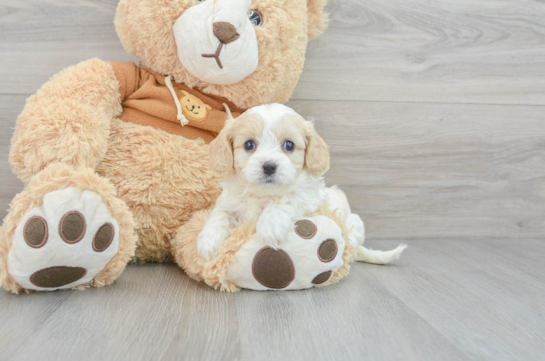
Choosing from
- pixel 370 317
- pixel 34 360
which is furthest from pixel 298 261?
pixel 34 360

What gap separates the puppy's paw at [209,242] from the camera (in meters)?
1.01

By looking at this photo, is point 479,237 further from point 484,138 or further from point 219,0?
point 219,0

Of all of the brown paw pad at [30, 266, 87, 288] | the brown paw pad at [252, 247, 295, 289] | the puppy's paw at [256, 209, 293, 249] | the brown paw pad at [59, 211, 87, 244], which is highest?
the brown paw pad at [59, 211, 87, 244]

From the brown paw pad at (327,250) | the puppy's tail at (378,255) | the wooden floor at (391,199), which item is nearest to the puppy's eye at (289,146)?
the brown paw pad at (327,250)

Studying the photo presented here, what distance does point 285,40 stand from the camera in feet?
4.00

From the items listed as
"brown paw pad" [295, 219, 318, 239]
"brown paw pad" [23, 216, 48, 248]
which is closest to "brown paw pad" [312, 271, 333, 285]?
"brown paw pad" [295, 219, 318, 239]

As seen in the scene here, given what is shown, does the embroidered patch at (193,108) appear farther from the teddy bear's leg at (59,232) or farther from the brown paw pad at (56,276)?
the brown paw pad at (56,276)

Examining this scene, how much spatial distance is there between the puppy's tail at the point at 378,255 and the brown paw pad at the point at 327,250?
360 millimetres

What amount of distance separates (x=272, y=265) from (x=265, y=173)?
214mm

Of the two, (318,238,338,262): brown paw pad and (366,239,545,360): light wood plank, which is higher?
(318,238,338,262): brown paw pad

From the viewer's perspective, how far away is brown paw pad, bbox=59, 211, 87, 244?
0.88 m

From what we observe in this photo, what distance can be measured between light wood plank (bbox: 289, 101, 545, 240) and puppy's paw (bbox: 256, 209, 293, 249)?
678 millimetres

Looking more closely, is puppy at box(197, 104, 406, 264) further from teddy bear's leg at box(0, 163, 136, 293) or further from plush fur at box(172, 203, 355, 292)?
teddy bear's leg at box(0, 163, 136, 293)

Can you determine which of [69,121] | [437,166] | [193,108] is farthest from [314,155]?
[437,166]
